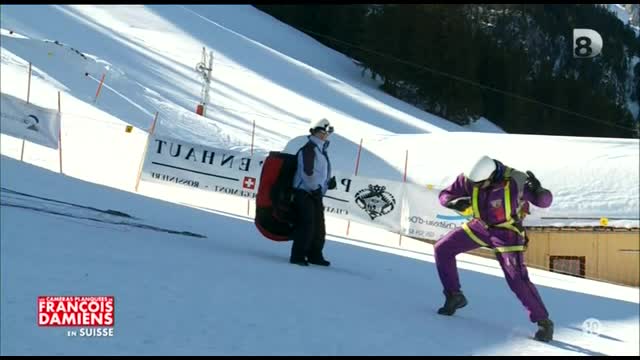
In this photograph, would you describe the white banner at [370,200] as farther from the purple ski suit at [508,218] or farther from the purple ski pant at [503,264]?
the purple ski suit at [508,218]

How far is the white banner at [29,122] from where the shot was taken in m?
13.8

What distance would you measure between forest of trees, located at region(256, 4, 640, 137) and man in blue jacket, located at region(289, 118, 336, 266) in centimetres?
3668

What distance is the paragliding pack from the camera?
7.71 metres

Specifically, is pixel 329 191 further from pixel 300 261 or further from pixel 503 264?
pixel 503 264

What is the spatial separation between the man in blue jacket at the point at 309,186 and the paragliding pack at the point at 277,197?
11 cm

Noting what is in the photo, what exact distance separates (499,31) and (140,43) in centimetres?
3545

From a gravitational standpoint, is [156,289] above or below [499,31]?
below

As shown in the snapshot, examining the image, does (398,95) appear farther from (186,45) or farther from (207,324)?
(207,324)

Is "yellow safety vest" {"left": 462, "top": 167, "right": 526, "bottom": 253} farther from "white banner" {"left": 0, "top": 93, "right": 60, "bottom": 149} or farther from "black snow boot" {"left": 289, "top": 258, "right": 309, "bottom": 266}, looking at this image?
"white banner" {"left": 0, "top": 93, "right": 60, "bottom": 149}

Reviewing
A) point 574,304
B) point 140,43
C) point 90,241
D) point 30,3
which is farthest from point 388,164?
point 30,3

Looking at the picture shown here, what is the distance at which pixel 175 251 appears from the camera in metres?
7.17

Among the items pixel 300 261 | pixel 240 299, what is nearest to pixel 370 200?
pixel 300 261

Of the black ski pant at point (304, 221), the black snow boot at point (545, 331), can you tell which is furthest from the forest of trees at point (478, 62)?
the black snow boot at point (545, 331)

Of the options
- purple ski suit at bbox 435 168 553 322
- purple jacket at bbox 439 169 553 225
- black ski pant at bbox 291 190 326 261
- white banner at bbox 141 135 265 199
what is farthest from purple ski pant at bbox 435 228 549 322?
white banner at bbox 141 135 265 199
